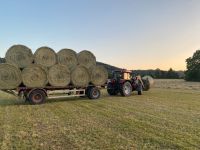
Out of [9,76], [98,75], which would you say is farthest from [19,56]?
[98,75]

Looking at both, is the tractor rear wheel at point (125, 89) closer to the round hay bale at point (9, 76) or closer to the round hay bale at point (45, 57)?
the round hay bale at point (45, 57)

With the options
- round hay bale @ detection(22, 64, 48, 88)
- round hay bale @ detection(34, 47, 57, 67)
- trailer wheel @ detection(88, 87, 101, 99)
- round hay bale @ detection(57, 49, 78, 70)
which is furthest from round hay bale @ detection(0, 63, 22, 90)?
trailer wheel @ detection(88, 87, 101, 99)

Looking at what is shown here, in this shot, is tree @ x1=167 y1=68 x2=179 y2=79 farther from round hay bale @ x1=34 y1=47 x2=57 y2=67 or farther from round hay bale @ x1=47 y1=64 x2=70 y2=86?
round hay bale @ x1=34 y1=47 x2=57 y2=67

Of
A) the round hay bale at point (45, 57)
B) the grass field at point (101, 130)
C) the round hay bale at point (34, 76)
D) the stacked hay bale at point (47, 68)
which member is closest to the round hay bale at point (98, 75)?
the stacked hay bale at point (47, 68)

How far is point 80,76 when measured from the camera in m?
16.2

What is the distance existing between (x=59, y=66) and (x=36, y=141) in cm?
864

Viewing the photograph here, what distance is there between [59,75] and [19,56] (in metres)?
2.23

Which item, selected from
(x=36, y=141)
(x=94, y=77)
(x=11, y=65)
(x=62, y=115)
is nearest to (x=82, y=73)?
(x=94, y=77)

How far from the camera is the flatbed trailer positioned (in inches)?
564

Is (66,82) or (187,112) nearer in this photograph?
(187,112)

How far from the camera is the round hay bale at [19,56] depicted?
47.0 feet

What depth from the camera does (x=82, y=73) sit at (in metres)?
16.3

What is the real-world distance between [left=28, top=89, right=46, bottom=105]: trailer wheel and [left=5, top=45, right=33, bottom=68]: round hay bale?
142 cm

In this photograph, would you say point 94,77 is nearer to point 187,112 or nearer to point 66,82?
point 66,82
